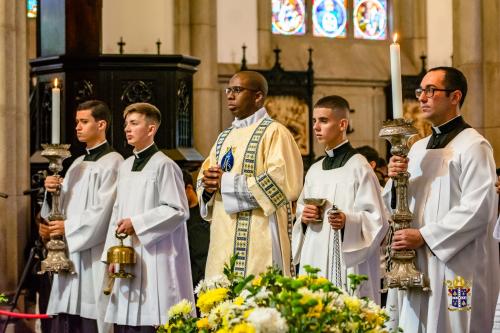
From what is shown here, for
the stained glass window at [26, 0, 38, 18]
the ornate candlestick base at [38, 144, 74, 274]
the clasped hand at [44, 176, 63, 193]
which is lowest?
the ornate candlestick base at [38, 144, 74, 274]

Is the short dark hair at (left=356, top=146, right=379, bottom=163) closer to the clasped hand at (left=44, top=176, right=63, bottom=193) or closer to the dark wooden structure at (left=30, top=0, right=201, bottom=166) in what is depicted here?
the dark wooden structure at (left=30, top=0, right=201, bottom=166)

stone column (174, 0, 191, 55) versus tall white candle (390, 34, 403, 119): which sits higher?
stone column (174, 0, 191, 55)

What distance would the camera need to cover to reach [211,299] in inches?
147

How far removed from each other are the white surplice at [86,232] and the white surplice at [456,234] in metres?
2.48

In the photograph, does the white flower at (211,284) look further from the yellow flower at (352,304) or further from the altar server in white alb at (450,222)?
the altar server in white alb at (450,222)

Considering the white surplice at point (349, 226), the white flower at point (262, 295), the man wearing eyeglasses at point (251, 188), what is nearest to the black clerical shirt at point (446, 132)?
the white surplice at point (349, 226)

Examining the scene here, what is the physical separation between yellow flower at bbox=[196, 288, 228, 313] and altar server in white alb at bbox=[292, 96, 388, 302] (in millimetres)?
2689

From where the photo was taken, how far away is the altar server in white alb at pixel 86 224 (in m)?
7.64

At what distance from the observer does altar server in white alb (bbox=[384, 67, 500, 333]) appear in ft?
19.1

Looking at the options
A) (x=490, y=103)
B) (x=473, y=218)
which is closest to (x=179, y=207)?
(x=473, y=218)

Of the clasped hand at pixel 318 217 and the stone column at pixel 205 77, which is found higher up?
the stone column at pixel 205 77

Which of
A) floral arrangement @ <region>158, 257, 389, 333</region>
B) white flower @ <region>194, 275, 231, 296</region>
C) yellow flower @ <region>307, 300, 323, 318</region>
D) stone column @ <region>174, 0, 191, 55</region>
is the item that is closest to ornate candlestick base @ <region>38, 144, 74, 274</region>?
white flower @ <region>194, 275, 231, 296</region>

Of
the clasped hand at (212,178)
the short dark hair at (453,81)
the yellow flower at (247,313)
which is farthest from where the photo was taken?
the clasped hand at (212,178)

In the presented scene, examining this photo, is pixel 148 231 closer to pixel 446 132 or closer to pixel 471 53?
pixel 446 132
